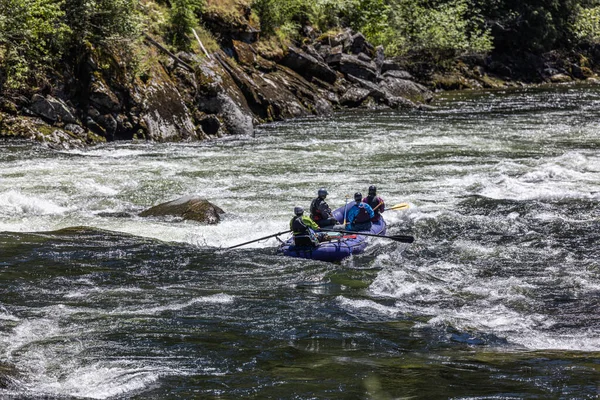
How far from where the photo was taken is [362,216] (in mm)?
12664

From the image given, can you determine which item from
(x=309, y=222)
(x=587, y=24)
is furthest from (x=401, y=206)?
(x=587, y=24)

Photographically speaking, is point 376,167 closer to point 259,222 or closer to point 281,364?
point 259,222

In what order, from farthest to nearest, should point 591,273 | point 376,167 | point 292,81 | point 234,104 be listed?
point 292,81 < point 234,104 < point 376,167 < point 591,273

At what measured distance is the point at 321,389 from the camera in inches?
247

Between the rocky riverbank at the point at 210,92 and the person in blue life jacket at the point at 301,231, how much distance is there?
10.3 m

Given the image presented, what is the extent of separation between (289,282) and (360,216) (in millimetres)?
3126

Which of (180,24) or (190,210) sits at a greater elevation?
(180,24)

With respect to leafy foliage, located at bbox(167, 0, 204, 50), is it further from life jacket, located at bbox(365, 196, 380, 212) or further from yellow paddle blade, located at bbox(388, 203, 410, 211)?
life jacket, located at bbox(365, 196, 380, 212)

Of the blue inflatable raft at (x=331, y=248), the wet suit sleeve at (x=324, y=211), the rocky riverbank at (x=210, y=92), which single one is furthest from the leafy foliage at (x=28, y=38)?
the blue inflatable raft at (x=331, y=248)

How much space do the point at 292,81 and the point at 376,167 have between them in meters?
11.9

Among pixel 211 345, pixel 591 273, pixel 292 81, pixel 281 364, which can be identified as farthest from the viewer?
pixel 292 81

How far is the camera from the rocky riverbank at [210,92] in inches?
795

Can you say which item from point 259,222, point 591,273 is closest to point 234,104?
point 259,222

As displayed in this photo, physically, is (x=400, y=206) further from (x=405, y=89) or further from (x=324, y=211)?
(x=405, y=89)
